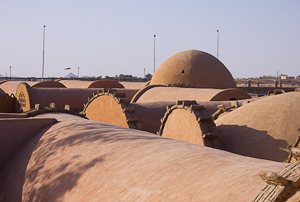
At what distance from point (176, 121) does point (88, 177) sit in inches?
162

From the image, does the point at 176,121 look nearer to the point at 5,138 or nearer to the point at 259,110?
the point at 259,110

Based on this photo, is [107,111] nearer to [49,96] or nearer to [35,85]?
[49,96]

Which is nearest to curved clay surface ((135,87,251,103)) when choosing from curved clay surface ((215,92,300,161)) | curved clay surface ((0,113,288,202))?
curved clay surface ((215,92,300,161))

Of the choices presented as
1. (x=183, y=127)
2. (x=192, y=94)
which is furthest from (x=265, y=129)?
(x=192, y=94)

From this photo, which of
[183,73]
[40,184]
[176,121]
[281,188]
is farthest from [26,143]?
[183,73]

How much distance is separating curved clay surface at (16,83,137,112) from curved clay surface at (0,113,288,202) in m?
9.65

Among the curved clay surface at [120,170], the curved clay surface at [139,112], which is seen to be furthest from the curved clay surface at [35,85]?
the curved clay surface at [120,170]

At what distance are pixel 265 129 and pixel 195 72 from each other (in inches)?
447

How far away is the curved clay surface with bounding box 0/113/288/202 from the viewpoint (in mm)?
2135

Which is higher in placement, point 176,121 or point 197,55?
point 197,55

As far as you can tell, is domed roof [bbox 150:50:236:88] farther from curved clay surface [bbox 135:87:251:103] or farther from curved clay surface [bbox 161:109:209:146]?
curved clay surface [bbox 161:109:209:146]

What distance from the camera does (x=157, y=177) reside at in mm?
2465

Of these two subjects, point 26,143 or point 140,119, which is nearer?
point 26,143

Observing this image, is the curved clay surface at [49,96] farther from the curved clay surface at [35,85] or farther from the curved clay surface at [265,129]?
the curved clay surface at [265,129]
